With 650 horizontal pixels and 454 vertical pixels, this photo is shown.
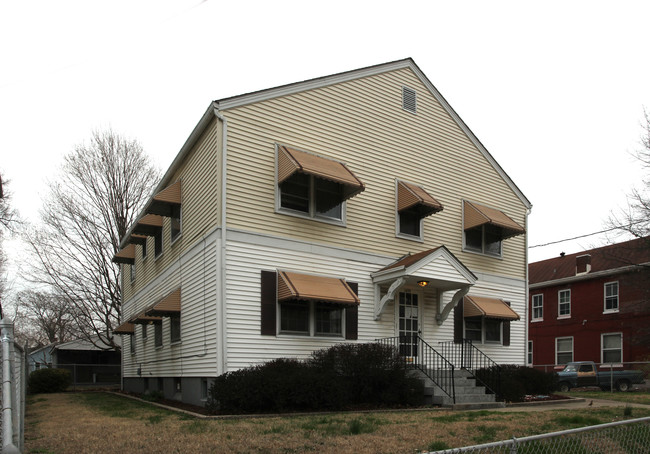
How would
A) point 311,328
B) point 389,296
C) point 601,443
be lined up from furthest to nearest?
point 389,296
point 311,328
point 601,443

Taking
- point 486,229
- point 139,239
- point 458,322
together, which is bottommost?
point 458,322

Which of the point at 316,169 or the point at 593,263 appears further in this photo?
the point at 593,263

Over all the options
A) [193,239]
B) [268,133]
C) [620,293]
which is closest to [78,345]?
[193,239]

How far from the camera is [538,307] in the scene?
1490 inches

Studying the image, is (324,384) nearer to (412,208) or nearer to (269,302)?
(269,302)

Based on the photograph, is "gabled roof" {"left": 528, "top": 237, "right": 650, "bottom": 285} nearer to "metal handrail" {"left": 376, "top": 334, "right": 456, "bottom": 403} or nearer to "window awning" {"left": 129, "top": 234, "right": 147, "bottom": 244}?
"metal handrail" {"left": 376, "top": 334, "right": 456, "bottom": 403}

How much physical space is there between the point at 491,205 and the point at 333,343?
8.50 meters

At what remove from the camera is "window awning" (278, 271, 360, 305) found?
1352 cm

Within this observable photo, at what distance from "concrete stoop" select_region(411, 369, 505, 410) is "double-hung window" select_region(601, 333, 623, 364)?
2121 centimetres

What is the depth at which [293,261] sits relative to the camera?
47.8ft

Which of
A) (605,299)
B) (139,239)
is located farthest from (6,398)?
(605,299)

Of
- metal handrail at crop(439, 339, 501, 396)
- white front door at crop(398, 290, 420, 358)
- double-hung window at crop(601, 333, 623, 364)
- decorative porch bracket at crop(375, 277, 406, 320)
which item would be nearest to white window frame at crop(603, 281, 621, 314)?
double-hung window at crop(601, 333, 623, 364)

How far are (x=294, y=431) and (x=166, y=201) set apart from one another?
9744mm

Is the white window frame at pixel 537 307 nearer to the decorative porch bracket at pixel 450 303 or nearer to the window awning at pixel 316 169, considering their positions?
the decorative porch bracket at pixel 450 303
